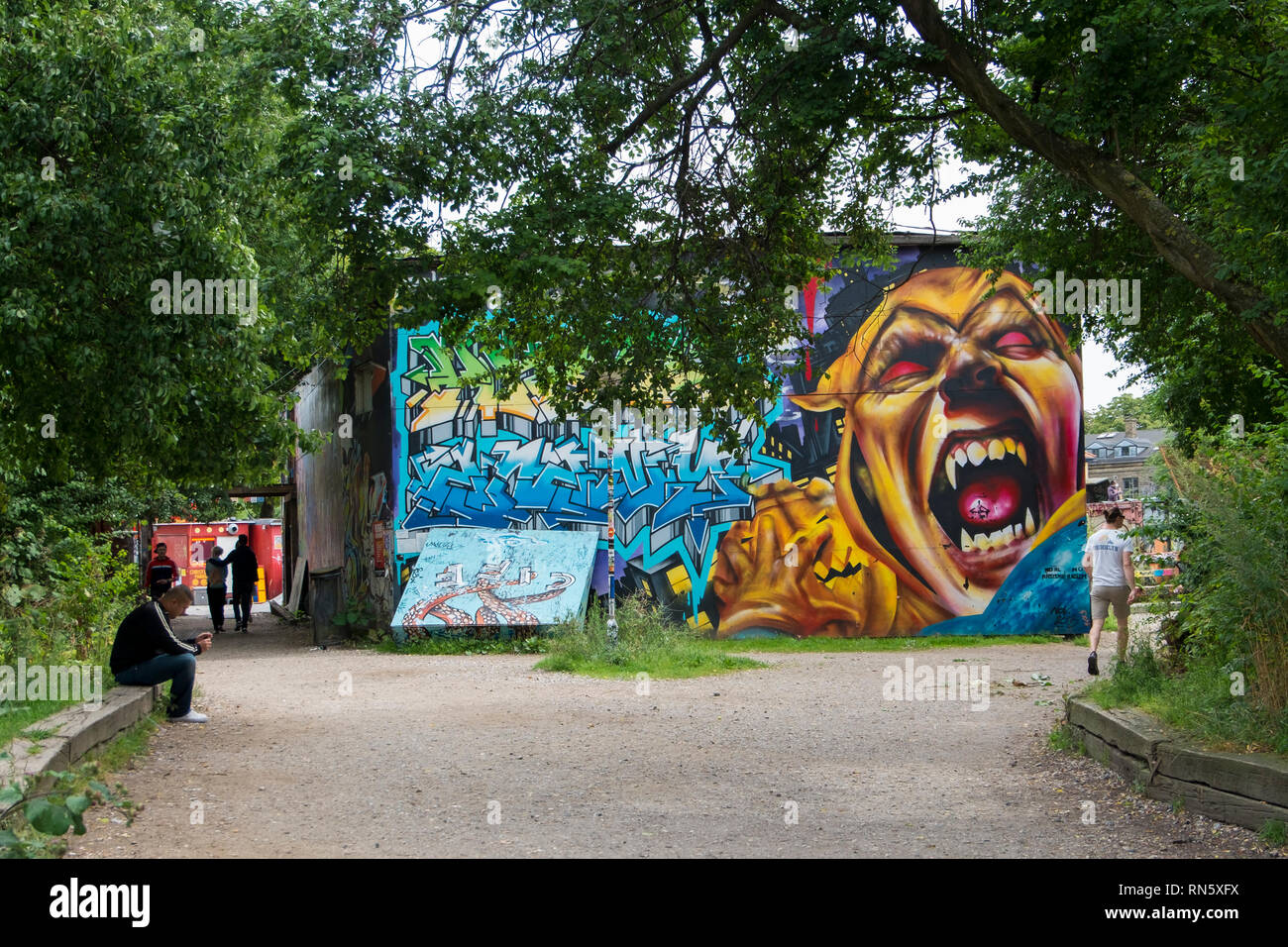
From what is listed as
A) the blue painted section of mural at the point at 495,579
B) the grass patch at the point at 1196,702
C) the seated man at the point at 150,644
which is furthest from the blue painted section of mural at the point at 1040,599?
the seated man at the point at 150,644

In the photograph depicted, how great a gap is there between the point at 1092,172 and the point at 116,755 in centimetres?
798

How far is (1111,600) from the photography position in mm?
12133

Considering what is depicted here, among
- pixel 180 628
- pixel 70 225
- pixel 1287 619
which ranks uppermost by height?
pixel 70 225

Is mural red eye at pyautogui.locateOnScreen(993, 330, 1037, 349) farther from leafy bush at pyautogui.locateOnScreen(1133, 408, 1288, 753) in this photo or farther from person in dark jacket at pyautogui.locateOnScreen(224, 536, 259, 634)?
person in dark jacket at pyautogui.locateOnScreen(224, 536, 259, 634)

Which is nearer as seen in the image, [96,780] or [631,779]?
[96,780]

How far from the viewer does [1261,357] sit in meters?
13.5

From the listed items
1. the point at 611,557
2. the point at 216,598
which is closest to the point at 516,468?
the point at 611,557

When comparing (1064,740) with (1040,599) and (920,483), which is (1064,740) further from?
(1040,599)

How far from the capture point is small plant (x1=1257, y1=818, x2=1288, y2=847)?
19.2 feet

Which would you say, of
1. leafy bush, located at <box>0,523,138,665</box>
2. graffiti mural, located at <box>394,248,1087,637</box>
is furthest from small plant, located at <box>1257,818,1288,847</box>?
graffiti mural, located at <box>394,248,1087,637</box>

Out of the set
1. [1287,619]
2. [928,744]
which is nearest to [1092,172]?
[1287,619]

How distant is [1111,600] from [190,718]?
9.34 metres

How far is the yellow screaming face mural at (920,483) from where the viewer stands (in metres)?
19.4

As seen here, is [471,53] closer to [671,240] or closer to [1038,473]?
[671,240]
